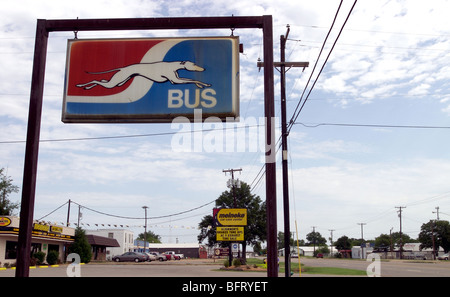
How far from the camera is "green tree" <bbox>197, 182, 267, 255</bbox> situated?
7269 cm

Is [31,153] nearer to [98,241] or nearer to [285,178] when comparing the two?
[285,178]

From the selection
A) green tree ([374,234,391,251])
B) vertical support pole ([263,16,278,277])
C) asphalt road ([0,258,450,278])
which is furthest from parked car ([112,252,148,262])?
green tree ([374,234,391,251])

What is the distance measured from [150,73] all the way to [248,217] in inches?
2691

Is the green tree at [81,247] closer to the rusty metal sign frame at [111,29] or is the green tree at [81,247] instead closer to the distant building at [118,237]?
the distant building at [118,237]

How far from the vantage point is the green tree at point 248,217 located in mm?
72688

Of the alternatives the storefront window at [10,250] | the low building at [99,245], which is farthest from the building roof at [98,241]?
the storefront window at [10,250]

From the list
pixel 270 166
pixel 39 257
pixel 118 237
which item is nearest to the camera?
pixel 270 166

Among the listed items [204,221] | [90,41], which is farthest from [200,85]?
[204,221]

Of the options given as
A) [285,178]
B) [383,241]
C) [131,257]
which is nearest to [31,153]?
[285,178]

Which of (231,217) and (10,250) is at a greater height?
(231,217)

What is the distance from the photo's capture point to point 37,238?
156ft

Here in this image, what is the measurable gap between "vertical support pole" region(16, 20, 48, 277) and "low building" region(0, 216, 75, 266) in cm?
3445

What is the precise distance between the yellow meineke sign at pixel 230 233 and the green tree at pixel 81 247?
2084 cm

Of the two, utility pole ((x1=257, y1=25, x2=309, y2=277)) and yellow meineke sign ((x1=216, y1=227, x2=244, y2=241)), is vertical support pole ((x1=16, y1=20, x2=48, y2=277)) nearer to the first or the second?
utility pole ((x1=257, y1=25, x2=309, y2=277))
